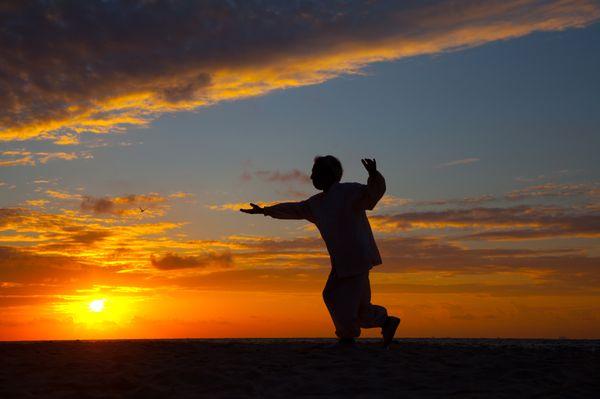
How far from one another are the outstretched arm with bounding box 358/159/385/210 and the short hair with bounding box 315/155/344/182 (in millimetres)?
581

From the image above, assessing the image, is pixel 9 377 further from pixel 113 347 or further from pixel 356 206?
pixel 356 206

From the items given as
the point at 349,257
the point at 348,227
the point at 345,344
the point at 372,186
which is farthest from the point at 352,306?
the point at 372,186

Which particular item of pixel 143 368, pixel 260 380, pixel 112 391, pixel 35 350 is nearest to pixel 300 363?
Answer: pixel 260 380

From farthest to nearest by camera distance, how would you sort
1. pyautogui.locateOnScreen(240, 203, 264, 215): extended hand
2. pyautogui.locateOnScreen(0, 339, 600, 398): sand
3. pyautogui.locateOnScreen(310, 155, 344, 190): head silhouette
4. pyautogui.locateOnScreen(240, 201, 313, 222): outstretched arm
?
1. pyautogui.locateOnScreen(240, 203, 264, 215): extended hand
2. pyautogui.locateOnScreen(240, 201, 313, 222): outstretched arm
3. pyautogui.locateOnScreen(310, 155, 344, 190): head silhouette
4. pyautogui.locateOnScreen(0, 339, 600, 398): sand

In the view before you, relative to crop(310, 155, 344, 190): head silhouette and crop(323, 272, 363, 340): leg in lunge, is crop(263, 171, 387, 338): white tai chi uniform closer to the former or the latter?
crop(323, 272, 363, 340): leg in lunge

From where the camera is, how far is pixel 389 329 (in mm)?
8703

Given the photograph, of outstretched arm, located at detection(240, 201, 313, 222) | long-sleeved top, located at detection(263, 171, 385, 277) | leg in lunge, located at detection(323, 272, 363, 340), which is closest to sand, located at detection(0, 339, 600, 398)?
leg in lunge, located at detection(323, 272, 363, 340)

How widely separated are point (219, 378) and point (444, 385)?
2124 mm

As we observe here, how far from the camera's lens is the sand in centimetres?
562

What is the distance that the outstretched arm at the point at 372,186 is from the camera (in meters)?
8.34

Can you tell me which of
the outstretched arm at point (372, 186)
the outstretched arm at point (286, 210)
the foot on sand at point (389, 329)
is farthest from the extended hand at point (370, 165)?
the foot on sand at point (389, 329)

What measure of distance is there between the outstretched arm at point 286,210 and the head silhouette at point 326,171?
446mm

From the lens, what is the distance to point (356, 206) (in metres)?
8.68

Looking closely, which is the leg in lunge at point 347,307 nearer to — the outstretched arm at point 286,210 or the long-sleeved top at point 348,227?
the long-sleeved top at point 348,227
